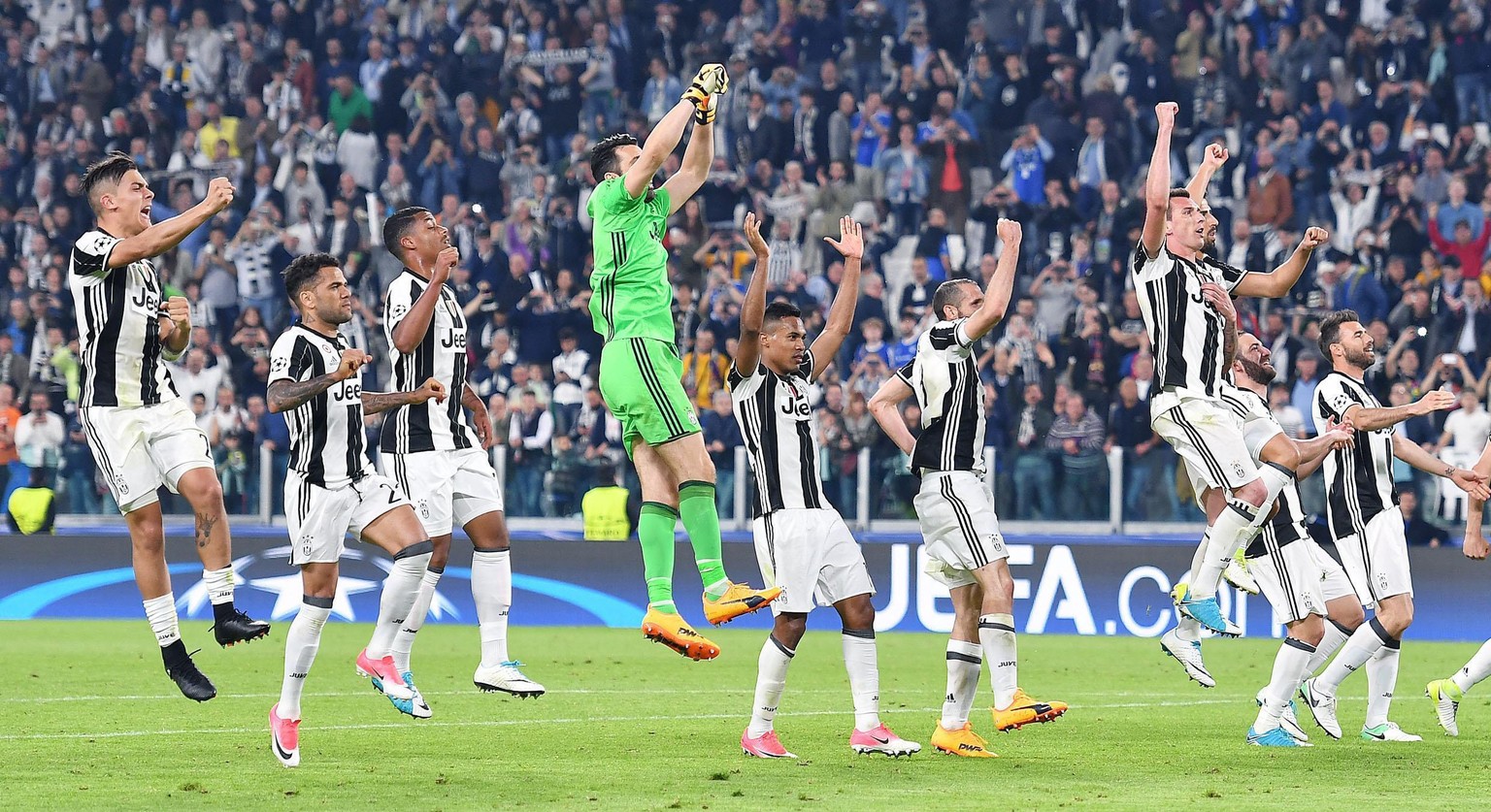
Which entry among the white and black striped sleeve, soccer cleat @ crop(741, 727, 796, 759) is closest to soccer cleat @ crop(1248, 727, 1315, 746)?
soccer cleat @ crop(741, 727, 796, 759)

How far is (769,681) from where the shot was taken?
973 centimetres

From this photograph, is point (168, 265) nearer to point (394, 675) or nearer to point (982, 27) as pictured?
point (982, 27)

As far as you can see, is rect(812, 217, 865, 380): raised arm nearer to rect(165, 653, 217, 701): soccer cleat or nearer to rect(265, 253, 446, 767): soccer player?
rect(265, 253, 446, 767): soccer player

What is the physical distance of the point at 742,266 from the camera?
73.8 ft

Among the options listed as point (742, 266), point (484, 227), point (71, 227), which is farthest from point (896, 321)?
point (71, 227)

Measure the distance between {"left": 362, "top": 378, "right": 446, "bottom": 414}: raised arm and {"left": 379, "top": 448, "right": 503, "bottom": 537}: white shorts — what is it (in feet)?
2.33

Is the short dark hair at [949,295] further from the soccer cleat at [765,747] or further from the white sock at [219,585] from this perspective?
the white sock at [219,585]

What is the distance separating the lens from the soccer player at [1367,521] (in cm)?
1085

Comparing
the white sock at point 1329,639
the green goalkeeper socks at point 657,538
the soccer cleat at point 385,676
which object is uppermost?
the green goalkeeper socks at point 657,538

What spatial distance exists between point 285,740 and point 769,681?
247 cm

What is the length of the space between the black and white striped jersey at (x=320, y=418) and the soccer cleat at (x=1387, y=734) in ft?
19.9

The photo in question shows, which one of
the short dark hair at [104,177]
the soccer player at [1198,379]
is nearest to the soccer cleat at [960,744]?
the soccer player at [1198,379]

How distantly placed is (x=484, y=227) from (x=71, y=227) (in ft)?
19.8

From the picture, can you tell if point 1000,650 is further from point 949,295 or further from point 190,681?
point 190,681
